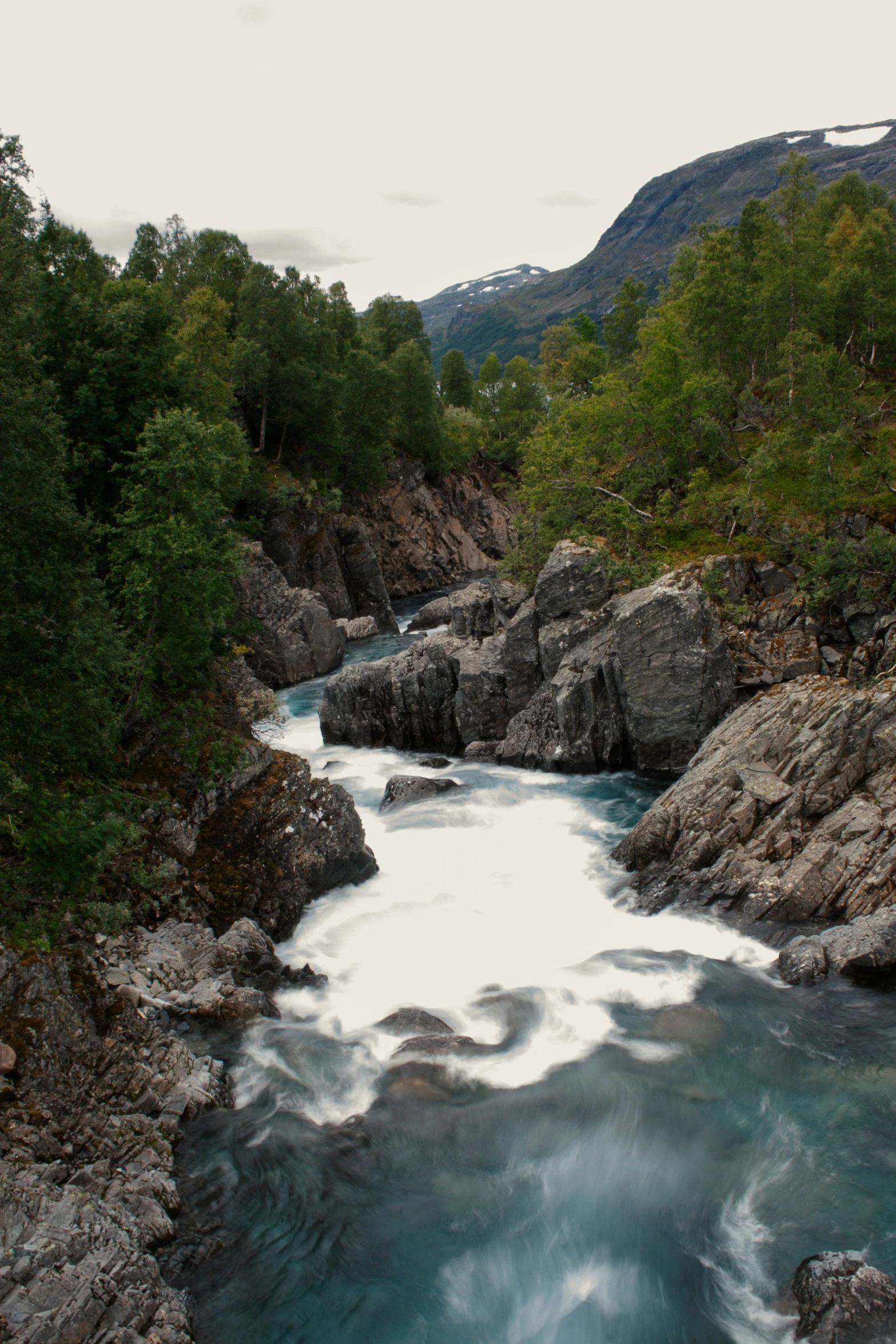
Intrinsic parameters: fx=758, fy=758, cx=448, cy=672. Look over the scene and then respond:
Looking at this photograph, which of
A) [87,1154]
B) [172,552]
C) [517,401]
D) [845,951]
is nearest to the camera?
[87,1154]

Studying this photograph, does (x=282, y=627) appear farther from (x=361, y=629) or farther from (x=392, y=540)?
(x=392, y=540)

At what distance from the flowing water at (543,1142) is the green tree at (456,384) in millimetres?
86205

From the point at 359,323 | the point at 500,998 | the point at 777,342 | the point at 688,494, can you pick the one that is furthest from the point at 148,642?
the point at 359,323

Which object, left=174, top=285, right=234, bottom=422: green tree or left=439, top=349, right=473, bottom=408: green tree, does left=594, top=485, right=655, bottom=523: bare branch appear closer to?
left=174, top=285, right=234, bottom=422: green tree

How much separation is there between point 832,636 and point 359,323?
6629 centimetres

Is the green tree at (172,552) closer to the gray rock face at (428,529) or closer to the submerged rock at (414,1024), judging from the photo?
the submerged rock at (414,1024)

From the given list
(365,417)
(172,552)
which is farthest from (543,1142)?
(365,417)

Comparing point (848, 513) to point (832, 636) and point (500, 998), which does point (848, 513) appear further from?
point (500, 998)

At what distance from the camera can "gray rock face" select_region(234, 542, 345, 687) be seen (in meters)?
39.0

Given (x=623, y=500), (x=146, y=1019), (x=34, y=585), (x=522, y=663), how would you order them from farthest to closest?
(x=623, y=500)
(x=522, y=663)
(x=146, y=1019)
(x=34, y=585)

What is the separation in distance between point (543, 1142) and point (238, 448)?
33.9 meters

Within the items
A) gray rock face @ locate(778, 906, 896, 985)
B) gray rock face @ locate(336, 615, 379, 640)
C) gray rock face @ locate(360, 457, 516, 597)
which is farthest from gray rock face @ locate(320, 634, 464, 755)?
gray rock face @ locate(360, 457, 516, 597)

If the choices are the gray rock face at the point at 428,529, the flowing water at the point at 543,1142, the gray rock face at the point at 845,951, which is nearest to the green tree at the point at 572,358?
the gray rock face at the point at 428,529

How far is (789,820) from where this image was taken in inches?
704
